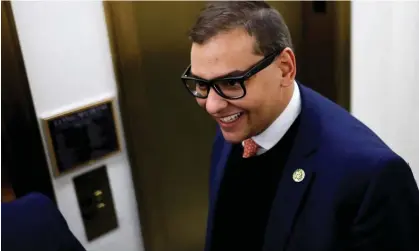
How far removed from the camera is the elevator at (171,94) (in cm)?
153

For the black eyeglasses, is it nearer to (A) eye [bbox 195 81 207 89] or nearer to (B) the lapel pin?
(A) eye [bbox 195 81 207 89]

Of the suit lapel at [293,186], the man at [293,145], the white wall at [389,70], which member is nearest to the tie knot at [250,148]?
the man at [293,145]

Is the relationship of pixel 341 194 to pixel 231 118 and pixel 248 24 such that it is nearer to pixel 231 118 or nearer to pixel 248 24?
pixel 231 118

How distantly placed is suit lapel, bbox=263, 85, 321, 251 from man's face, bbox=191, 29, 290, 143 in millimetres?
75

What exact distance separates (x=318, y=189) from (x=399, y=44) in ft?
3.56

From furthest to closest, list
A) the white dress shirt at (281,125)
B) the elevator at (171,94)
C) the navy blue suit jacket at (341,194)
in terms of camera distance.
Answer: the elevator at (171,94) → the white dress shirt at (281,125) → the navy blue suit jacket at (341,194)

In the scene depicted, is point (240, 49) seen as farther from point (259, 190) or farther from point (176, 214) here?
point (176, 214)

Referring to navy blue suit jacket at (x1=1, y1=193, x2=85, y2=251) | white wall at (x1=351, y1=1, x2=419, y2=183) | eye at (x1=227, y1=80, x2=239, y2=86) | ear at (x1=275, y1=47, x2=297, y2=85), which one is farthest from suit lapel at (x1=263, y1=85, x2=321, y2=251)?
white wall at (x1=351, y1=1, x2=419, y2=183)

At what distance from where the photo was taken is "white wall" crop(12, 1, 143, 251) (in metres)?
1.30

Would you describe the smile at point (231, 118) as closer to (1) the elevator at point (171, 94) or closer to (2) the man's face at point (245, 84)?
(2) the man's face at point (245, 84)

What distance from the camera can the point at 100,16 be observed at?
1.42 meters

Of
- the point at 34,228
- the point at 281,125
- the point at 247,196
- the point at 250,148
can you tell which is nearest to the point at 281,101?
the point at 281,125

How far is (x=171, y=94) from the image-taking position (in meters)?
1.67

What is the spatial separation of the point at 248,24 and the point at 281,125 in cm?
26
